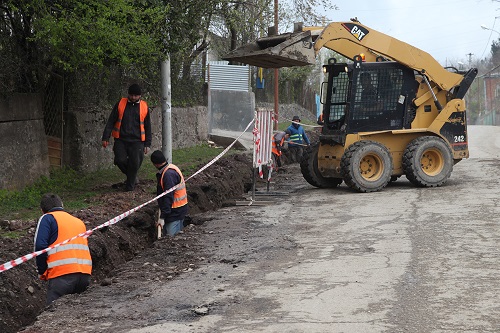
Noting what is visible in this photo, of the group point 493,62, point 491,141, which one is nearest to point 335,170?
point 491,141

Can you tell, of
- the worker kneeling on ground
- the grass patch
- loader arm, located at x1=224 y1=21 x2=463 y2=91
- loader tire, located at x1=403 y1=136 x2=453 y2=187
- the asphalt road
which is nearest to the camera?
the asphalt road

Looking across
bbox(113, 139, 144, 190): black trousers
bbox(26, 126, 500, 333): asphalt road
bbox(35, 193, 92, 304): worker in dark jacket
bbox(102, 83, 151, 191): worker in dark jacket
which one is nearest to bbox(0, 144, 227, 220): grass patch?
bbox(113, 139, 144, 190): black trousers

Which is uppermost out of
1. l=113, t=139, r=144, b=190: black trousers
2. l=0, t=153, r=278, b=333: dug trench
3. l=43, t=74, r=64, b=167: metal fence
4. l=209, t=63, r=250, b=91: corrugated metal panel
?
l=209, t=63, r=250, b=91: corrugated metal panel

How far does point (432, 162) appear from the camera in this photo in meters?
16.5

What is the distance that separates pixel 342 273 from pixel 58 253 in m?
3.02

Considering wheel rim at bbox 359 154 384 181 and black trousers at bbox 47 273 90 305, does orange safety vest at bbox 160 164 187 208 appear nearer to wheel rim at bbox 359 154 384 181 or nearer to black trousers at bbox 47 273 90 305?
black trousers at bbox 47 273 90 305

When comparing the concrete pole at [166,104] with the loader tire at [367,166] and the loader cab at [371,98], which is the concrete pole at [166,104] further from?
the loader tire at [367,166]

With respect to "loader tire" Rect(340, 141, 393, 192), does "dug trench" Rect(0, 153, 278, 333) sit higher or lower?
lower

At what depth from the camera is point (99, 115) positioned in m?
17.4

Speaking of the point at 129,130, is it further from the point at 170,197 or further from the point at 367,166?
the point at 367,166

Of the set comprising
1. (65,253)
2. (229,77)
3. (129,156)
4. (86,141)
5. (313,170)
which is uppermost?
(229,77)

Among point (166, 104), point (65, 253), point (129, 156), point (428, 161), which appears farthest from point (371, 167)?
point (65, 253)

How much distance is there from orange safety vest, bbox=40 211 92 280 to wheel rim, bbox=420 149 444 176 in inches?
371

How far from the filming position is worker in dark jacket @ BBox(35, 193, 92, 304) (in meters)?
8.32
